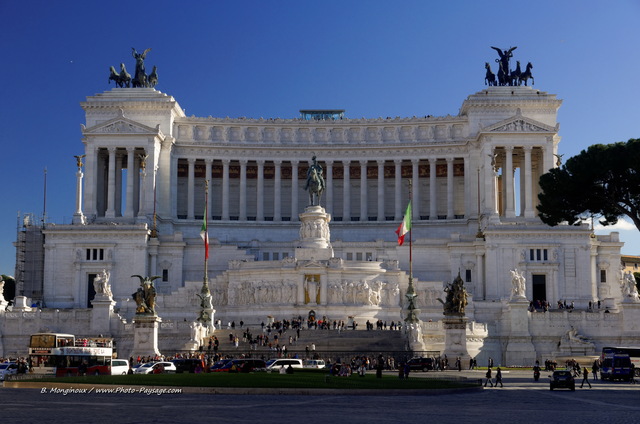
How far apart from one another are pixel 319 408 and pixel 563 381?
17.5 metres

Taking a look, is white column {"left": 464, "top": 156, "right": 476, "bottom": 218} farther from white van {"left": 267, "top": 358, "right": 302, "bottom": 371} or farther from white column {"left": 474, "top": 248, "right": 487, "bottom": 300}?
white van {"left": 267, "top": 358, "right": 302, "bottom": 371}

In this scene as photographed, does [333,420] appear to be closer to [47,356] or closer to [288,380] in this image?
[288,380]

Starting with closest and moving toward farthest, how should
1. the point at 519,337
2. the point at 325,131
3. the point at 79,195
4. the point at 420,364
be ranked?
the point at 420,364 → the point at 519,337 → the point at 79,195 → the point at 325,131

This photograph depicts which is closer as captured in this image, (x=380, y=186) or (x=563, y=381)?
(x=563, y=381)

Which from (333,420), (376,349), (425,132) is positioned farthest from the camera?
(425,132)

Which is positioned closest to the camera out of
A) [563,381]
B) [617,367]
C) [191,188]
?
[563,381]

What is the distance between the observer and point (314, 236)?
314 ft

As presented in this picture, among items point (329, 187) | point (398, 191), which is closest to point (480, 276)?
point (398, 191)

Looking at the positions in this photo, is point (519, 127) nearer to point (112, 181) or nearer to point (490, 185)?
point (490, 185)

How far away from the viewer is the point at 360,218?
11262cm

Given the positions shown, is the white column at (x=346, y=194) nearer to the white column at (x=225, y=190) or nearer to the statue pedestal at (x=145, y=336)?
the white column at (x=225, y=190)

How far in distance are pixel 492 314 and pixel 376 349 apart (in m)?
17.2

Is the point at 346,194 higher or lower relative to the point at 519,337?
higher

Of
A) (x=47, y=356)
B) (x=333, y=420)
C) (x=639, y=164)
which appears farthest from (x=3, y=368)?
(x=639, y=164)
